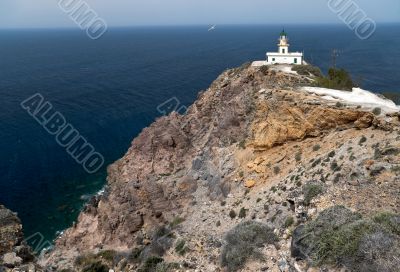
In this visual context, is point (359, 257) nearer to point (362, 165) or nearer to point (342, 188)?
point (342, 188)

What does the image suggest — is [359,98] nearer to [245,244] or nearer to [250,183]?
[250,183]

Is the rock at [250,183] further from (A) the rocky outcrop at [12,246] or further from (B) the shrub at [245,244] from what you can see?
(A) the rocky outcrop at [12,246]

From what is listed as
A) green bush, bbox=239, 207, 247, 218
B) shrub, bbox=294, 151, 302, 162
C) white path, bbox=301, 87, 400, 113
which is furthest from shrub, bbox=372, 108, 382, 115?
green bush, bbox=239, 207, 247, 218

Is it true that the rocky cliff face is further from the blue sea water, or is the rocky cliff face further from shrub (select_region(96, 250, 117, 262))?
the blue sea water

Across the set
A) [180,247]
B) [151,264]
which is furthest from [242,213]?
[151,264]

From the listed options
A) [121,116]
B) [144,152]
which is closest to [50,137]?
[121,116]

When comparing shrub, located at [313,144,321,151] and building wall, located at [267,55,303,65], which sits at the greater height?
building wall, located at [267,55,303,65]
